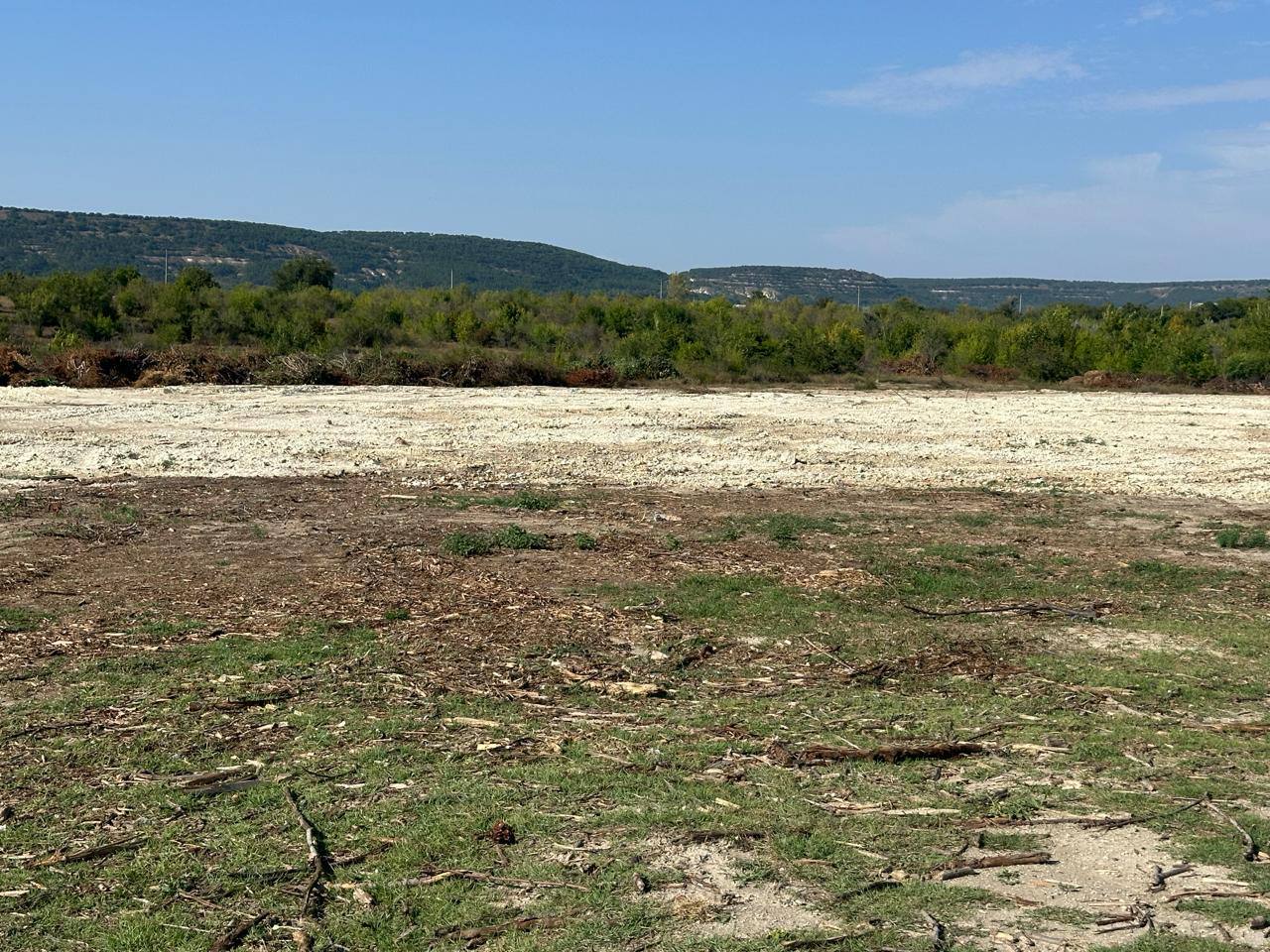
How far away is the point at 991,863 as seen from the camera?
4.50 meters

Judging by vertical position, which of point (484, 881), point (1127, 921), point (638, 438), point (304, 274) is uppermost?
point (304, 274)

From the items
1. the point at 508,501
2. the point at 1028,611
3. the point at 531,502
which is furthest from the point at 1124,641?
the point at 508,501

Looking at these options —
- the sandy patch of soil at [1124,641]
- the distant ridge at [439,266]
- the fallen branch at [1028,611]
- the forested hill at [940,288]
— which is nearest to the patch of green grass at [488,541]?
the fallen branch at [1028,611]

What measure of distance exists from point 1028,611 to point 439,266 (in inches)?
4859

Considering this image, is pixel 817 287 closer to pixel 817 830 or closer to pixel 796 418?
pixel 796 418

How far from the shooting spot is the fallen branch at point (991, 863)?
175 inches

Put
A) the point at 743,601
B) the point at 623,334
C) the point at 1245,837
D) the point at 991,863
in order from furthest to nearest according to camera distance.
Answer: the point at 623,334 < the point at 743,601 < the point at 1245,837 < the point at 991,863

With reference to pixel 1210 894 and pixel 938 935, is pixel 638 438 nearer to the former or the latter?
pixel 1210 894

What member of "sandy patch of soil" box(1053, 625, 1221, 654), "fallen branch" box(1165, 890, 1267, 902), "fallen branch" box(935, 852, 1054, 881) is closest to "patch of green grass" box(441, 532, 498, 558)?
"sandy patch of soil" box(1053, 625, 1221, 654)

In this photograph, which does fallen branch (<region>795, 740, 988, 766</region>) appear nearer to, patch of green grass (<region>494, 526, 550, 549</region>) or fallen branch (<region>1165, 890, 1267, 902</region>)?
fallen branch (<region>1165, 890, 1267, 902</region>)

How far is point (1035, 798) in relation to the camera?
5.20m

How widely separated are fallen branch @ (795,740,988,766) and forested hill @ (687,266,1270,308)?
125 m

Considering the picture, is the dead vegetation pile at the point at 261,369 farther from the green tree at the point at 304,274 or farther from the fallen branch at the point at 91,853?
the green tree at the point at 304,274

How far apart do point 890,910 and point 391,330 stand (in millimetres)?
43562
